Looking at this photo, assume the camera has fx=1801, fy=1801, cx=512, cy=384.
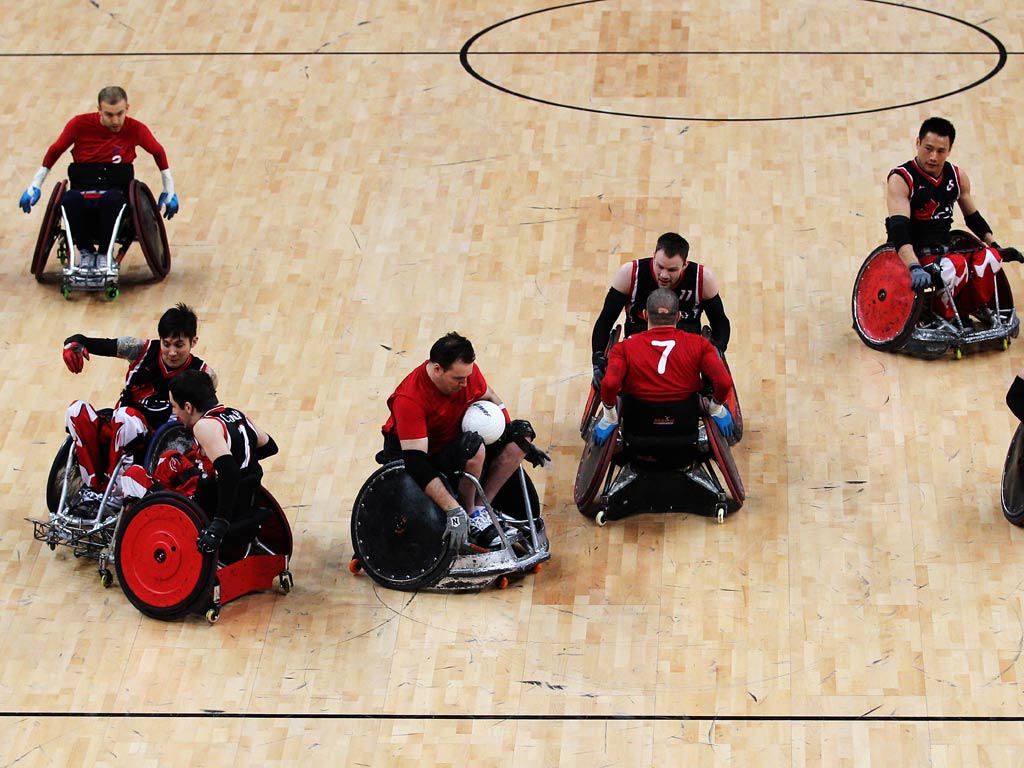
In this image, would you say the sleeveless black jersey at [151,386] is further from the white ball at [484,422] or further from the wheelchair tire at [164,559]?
the white ball at [484,422]

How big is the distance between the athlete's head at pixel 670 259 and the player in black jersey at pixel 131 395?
2439 mm

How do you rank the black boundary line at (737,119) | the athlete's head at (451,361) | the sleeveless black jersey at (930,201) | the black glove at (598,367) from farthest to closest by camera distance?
the black boundary line at (737,119), the sleeveless black jersey at (930,201), the black glove at (598,367), the athlete's head at (451,361)

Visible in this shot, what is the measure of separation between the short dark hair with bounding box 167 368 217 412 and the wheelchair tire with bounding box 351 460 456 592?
2.93 ft

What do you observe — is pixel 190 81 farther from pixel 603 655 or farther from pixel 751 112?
pixel 603 655

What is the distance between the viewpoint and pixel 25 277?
12062 millimetres

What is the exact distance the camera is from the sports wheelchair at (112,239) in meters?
11.6

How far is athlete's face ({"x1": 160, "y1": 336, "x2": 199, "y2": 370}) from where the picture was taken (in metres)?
9.11

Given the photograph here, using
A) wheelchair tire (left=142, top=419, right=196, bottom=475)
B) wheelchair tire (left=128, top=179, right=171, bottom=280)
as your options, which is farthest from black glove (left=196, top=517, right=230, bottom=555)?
wheelchair tire (left=128, top=179, right=171, bottom=280)

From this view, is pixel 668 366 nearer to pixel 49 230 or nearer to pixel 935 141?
pixel 935 141

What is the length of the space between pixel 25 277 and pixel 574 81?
4.63 metres

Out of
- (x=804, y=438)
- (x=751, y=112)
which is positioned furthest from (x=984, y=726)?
(x=751, y=112)

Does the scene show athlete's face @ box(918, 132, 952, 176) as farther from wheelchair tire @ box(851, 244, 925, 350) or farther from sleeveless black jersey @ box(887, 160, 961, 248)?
wheelchair tire @ box(851, 244, 925, 350)

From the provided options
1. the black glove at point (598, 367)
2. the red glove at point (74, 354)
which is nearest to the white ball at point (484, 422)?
the black glove at point (598, 367)

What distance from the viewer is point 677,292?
32.0 feet
